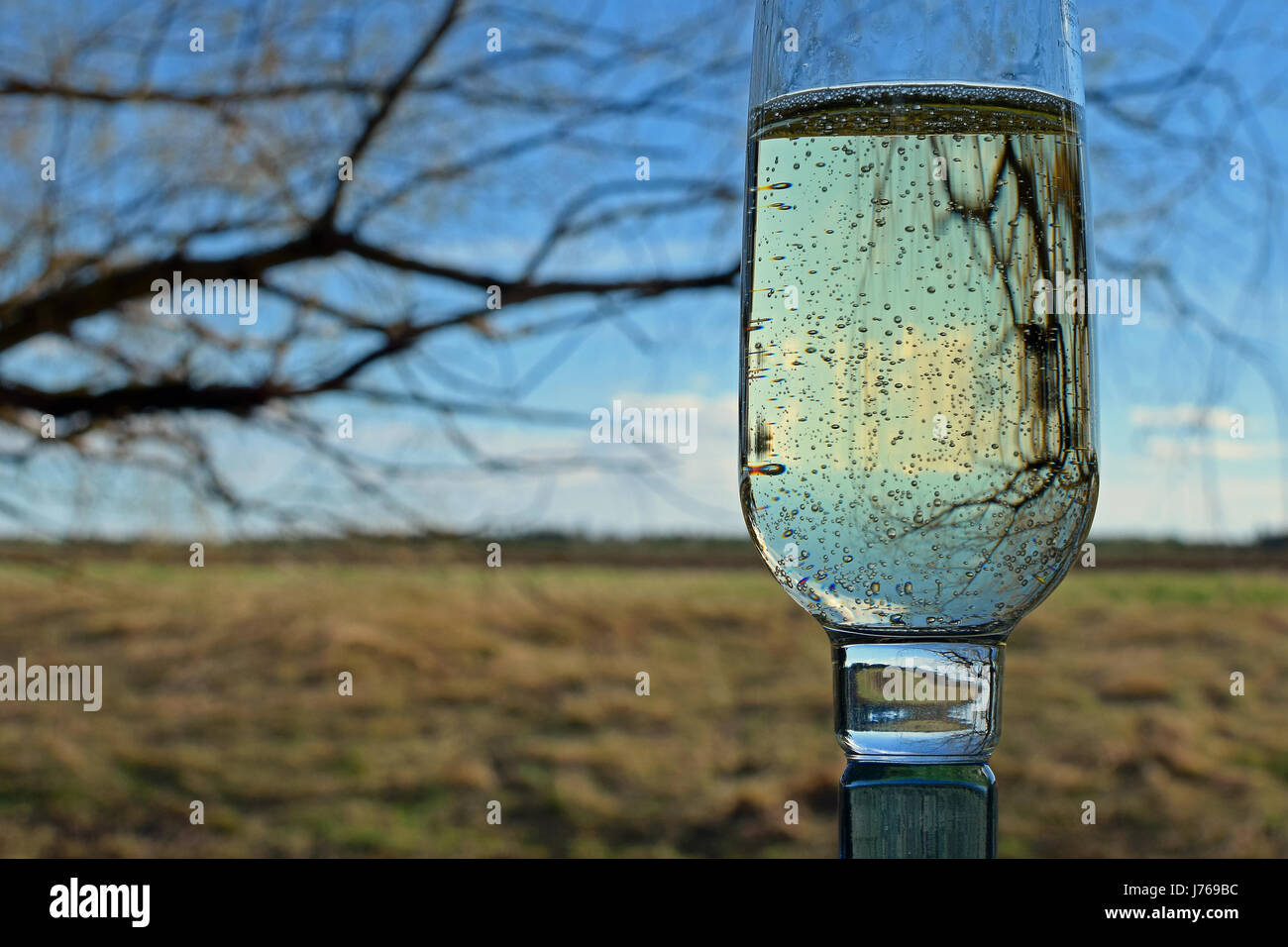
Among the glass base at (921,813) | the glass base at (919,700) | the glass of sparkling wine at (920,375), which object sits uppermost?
the glass of sparkling wine at (920,375)

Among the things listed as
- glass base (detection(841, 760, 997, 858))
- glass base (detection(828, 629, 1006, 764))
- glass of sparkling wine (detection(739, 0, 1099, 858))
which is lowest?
glass base (detection(841, 760, 997, 858))

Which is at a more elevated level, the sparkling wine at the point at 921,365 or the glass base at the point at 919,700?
the sparkling wine at the point at 921,365

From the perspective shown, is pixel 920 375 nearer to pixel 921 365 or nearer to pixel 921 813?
pixel 921 365

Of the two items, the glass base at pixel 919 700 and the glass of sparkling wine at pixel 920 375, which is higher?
the glass of sparkling wine at pixel 920 375

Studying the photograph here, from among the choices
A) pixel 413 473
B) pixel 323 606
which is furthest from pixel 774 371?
pixel 323 606

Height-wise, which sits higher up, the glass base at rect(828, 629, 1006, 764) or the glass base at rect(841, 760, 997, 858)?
the glass base at rect(828, 629, 1006, 764)
